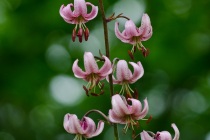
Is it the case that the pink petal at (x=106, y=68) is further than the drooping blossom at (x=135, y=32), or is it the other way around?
the drooping blossom at (x=135, y=32)

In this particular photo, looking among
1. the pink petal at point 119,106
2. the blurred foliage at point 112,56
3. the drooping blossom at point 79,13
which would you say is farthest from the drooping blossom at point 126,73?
the blurred foliage at point 112,56

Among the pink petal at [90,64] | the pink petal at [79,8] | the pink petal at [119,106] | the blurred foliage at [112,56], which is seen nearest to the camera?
the pink petal at [119,106]

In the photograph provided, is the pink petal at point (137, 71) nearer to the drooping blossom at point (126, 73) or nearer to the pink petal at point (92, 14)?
the drooping blossom at point (126, 73)

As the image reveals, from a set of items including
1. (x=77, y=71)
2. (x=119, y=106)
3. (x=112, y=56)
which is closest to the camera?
(x=119, y=106)

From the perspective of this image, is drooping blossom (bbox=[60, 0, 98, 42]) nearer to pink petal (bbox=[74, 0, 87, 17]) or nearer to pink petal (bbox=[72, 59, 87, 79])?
pink petal (bbox=[74, 0, 87, 17])

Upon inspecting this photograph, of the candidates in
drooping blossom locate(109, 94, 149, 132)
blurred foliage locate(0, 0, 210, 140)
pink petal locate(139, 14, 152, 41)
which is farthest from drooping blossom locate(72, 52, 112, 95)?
blurred foliage locate(0, 0, 210, 140)

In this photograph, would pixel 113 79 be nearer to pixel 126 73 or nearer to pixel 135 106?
pixel 126 73

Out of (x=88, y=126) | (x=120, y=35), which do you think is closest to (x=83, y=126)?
(x=88, y=126)
